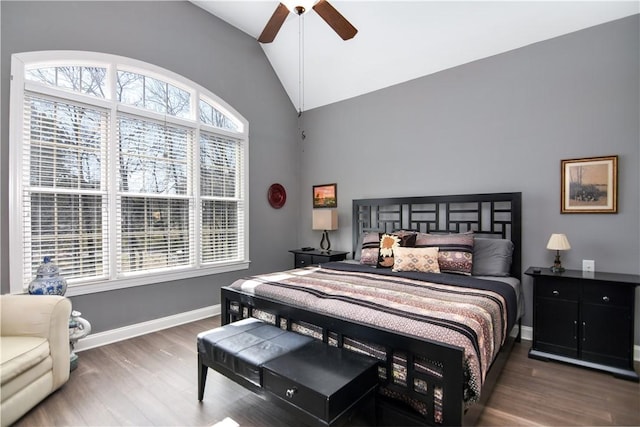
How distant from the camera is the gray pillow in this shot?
3117 millimetres

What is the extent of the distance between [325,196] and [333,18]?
2.75 metres

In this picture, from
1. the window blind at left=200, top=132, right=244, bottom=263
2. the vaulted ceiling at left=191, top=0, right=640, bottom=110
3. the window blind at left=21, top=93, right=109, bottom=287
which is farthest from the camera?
the window blind at left=200, top=132, right=244, bottom=263

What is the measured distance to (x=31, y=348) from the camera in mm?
2021

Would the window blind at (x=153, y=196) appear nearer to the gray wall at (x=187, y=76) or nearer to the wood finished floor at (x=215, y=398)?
the gray wall at (x=187, y=76)

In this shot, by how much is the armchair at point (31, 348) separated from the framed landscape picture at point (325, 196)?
344cm

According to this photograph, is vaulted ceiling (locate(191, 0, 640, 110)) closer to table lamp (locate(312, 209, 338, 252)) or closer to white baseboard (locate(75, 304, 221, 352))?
table lamp (locate(312, 209, 338, 252))

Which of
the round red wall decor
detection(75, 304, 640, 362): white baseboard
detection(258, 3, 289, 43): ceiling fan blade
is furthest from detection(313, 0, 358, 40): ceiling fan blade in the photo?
detection(75, 304, 640, 362): white baseboard

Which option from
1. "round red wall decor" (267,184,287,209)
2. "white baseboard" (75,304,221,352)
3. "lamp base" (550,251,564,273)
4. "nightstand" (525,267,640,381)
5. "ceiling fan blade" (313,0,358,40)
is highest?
"ceiling fan blade" (313,0,358,40)

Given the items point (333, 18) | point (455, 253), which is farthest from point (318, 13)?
point (455, 253)

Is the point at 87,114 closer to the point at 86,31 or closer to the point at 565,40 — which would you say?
the point at 86,31

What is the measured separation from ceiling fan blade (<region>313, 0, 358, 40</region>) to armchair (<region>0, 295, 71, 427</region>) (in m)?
2.99

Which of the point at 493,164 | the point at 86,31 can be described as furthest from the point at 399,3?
the point at 86,31

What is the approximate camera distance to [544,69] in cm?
317

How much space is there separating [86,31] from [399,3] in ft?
10.4
